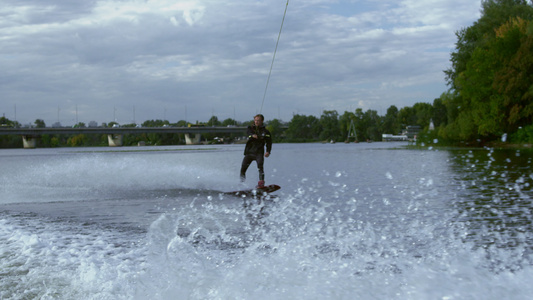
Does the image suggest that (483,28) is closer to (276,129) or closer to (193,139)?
(193,139)

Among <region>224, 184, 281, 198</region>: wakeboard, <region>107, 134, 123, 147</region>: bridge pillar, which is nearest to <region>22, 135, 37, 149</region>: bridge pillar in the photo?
<region>107, 134, 123, 147</region>: bridge pillar

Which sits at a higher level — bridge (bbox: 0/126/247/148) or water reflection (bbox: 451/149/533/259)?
bridge (bbox: 0/126/247/148)

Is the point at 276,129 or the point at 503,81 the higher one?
the point at 503,81

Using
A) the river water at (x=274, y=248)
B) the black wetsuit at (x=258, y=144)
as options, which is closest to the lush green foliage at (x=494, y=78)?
the black wetsuit at (x=258, y=144)

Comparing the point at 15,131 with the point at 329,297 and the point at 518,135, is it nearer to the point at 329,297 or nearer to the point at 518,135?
the point at 518,135

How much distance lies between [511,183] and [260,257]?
13358 millimetres

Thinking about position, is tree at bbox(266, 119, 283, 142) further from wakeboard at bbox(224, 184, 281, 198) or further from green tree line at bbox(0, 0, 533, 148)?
wakeboard at bbox(224, 184, 281, 198)

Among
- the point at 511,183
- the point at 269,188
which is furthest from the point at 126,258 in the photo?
the point at 511,183

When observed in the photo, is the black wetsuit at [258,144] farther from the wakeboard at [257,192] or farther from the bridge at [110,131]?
the bridge at [110,131]

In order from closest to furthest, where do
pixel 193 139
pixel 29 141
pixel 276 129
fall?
pixel 29 141 → pixel 193 139 → pixel 276 129

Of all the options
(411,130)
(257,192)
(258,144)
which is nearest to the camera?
(257,192)

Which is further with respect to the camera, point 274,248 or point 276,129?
point 276,129

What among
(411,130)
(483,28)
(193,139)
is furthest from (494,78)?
(411,130)

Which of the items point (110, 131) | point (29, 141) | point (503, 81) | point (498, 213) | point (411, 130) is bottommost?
point (498, 213)
